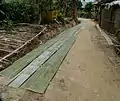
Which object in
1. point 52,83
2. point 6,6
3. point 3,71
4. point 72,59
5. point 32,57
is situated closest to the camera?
point 52,83

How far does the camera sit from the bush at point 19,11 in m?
15.8

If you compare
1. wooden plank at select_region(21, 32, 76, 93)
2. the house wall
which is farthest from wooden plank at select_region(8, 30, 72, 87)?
the house wall

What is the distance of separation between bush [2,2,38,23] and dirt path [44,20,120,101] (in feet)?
26.9

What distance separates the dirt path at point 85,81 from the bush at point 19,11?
323 inches

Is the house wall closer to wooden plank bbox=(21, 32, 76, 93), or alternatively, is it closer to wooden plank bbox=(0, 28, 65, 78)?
wooden plank bbox=(21, 32, 76, 93)

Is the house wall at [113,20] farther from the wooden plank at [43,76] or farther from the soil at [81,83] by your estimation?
the wooden plank at [43,76]

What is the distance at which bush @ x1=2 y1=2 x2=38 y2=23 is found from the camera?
1582 cm

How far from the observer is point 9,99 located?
15.3 ft

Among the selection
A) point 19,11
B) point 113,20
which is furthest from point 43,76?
point 113,20

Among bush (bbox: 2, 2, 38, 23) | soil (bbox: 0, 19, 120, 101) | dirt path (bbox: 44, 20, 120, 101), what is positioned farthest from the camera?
bush (bbox: 2, 2, 38, 23)

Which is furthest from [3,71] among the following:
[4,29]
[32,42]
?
[4,29]

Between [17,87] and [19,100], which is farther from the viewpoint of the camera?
[17,87]

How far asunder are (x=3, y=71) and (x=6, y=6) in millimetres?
10293

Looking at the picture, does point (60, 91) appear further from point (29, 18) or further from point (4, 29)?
point (29, 18)
